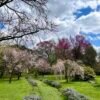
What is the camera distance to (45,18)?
1005 centimetres

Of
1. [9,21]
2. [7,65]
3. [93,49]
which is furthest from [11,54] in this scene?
[9,21]

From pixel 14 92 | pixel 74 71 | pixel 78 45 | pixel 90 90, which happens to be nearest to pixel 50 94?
pixel 14 92

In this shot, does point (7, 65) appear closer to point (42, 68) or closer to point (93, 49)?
point (42, 68)

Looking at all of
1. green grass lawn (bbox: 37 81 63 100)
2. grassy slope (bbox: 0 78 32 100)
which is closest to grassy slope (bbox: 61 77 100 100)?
green grass lawn (bbox: 37 81 63 100)

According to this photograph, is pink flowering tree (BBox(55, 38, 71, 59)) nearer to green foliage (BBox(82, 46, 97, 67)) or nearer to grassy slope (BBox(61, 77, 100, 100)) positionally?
green foliage (BBox(82, 46, 97, 67))

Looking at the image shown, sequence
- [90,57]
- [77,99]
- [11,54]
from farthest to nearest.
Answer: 1. [90,57]
2. [11,54]
3. [77,99]

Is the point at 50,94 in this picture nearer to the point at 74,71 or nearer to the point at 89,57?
the point at 74,71

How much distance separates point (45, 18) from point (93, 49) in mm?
95555

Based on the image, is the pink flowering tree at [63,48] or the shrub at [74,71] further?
the pink flowering tree at [63,48]

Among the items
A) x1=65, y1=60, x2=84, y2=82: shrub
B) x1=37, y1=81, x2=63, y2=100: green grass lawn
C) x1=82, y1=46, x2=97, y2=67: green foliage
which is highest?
x1=82, y1=46, x2=97, y2=67: green foliage

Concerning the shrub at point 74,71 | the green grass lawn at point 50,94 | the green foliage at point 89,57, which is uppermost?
the green foliage at point 89,57

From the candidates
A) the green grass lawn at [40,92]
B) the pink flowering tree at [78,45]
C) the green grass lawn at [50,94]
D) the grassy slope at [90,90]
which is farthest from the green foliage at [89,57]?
the green grass lawn at [50,94]

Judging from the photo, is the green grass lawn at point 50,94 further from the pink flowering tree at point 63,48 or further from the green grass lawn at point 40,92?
the pink flowering tree at point 63,48

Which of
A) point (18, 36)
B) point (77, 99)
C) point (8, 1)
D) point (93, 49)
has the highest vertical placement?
point (93, 49)
